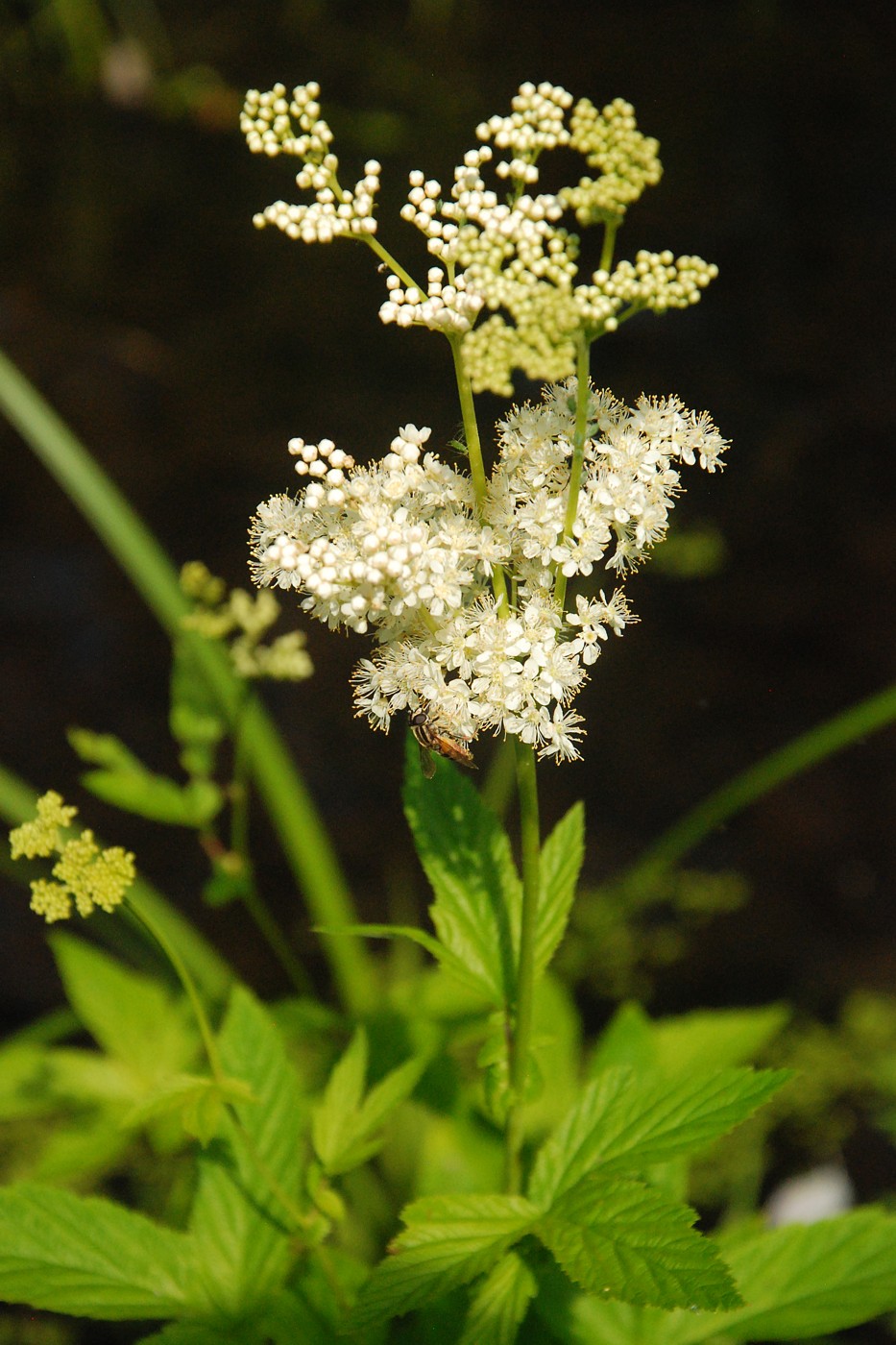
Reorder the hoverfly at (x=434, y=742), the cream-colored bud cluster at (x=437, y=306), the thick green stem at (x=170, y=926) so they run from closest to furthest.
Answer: the cream-colored bud cluster at (x=437, y=306) < the hoverfly at (x=434, y=742) < the thick green stem at (x=170, y=926)

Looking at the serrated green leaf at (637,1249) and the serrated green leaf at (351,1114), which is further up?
the serrated green leaf at (351,1114)

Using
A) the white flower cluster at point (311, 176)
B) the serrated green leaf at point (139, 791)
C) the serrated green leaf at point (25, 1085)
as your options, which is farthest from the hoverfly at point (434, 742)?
the serrated green leaf at point (25, 1085)

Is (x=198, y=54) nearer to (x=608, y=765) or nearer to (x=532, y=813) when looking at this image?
(x=608, y=765)

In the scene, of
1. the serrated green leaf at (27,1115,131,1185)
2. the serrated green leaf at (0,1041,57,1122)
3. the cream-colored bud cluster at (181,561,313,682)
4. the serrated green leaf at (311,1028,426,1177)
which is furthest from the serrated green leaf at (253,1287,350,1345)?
the cream-colored bud cluster at (181,561,313,682)

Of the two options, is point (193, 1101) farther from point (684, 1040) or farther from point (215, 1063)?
point (684, 1040)

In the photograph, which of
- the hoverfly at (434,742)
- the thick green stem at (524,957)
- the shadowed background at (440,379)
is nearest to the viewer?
the thick green stem at (524,957)

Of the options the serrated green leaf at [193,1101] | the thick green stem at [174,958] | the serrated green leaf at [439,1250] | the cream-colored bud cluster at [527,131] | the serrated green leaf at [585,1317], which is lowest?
the serrated green leaf at [585,1317]

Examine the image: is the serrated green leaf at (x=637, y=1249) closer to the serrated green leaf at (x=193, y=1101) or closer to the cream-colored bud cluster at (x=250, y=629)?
the serrated green leaf at (x=193, y=1101)
